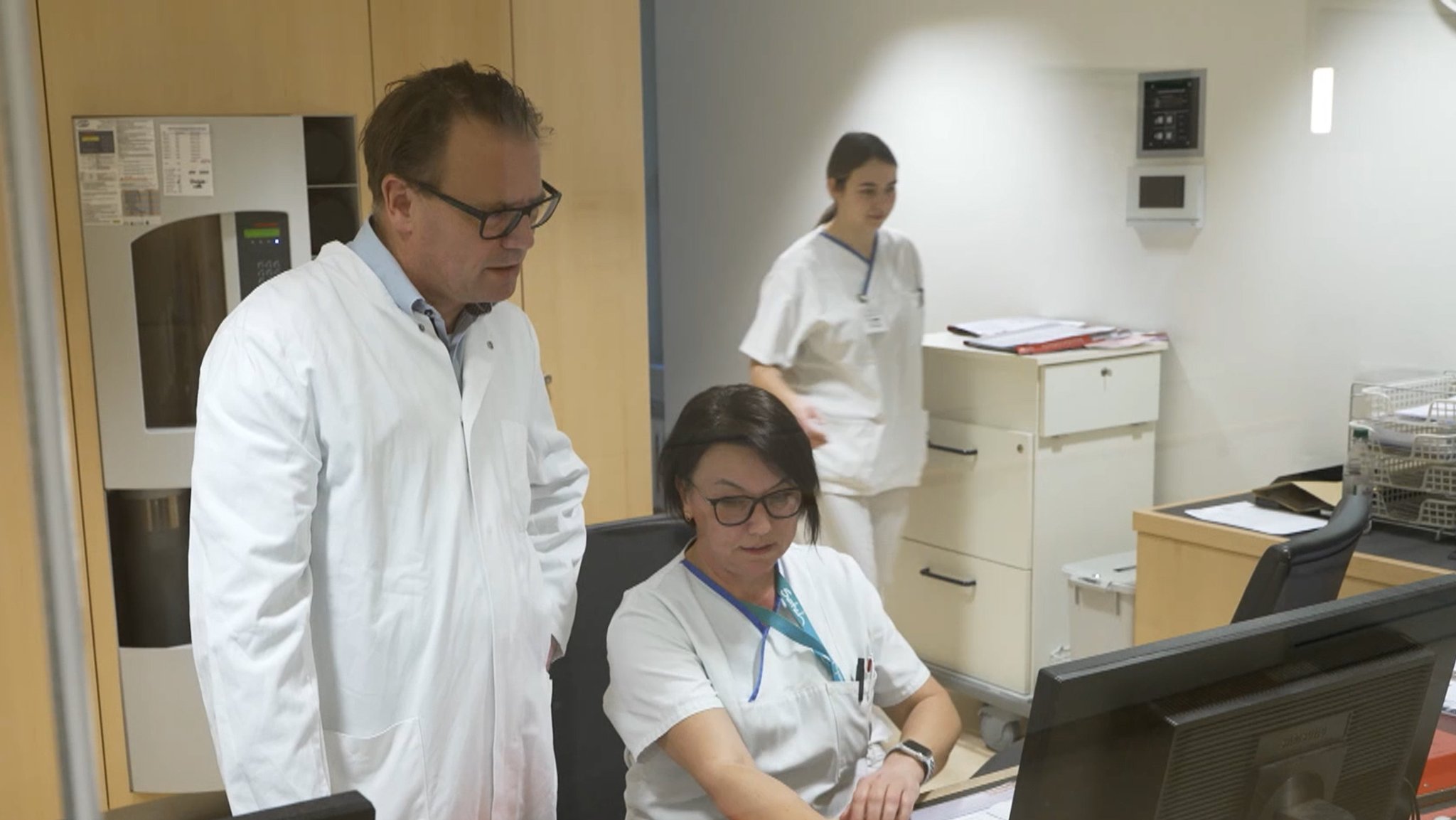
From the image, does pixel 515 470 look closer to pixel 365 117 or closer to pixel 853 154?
pixel 365 117

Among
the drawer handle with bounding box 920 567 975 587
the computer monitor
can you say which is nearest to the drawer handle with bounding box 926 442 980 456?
the drawer handle with bounding box 920 567 975 587

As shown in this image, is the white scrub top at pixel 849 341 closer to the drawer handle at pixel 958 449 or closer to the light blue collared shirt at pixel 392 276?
the drawer handle at pixel 958 449

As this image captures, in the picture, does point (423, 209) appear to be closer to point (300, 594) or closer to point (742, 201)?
point (300, 594)

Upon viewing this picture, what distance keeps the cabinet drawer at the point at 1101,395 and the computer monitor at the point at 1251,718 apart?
1.71 m

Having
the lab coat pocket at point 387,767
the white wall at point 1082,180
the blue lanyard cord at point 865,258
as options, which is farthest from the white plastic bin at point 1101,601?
the lab coat pocket at point 387,767

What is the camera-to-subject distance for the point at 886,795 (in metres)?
1.43

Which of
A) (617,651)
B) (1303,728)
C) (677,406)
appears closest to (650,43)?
(677,406)

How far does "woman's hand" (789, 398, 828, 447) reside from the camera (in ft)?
8.82

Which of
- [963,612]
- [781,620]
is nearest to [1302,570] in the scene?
[781,620]

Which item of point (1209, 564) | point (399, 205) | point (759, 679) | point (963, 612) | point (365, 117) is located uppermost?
point (365, 117)

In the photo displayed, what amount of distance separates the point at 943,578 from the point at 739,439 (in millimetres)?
1421

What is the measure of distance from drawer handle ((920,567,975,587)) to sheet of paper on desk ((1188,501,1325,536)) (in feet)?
1.65

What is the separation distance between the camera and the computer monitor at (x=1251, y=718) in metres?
0.95

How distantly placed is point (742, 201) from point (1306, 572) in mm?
1506
